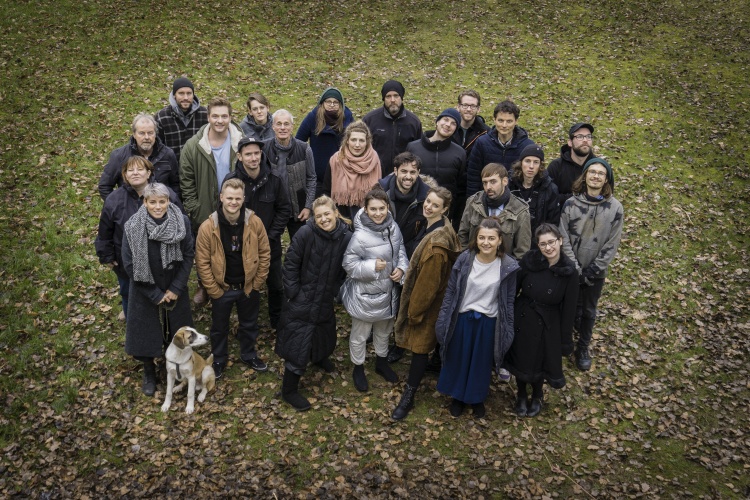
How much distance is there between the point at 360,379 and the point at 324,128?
11.9 ft

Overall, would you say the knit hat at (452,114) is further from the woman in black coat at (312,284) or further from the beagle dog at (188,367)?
the beagle dog at (188,367)

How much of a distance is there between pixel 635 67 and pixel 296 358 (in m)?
14.6

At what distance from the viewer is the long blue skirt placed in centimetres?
609

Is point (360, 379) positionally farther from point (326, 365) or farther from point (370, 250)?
point (370, 250)

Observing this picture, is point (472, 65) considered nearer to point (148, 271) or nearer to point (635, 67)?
point (635, 67)

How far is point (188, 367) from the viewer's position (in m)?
6.23

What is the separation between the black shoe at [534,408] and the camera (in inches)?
261

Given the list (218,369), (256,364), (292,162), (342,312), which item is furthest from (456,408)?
(292,162)

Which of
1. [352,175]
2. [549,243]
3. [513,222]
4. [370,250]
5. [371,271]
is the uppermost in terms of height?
[352,175]

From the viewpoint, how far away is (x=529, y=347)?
20.4 ft

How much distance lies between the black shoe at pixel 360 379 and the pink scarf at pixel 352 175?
220 cm


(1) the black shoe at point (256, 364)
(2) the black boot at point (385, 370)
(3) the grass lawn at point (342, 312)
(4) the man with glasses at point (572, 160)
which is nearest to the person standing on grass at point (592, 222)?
(4) the man with glasses at point (572, 160)

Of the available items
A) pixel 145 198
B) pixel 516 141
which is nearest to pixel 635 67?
pixel 516 141

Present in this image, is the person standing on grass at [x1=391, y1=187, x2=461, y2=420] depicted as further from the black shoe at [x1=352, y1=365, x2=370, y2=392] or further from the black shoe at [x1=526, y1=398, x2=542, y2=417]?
the black shoe at [x1=526, y1=398, x2=542, y2=417]
